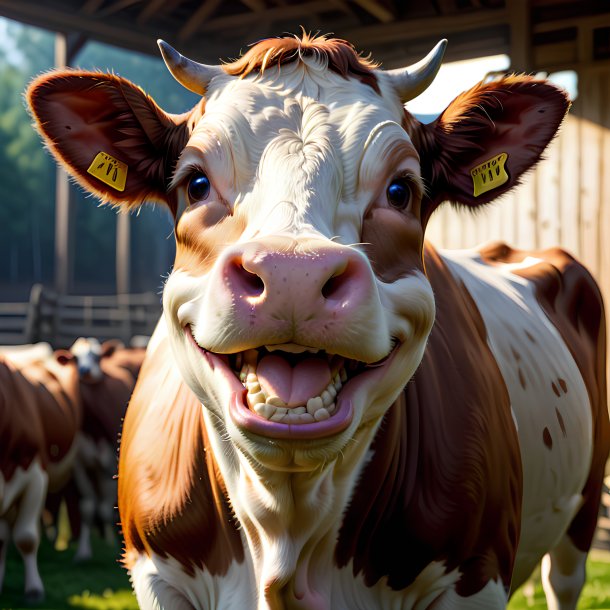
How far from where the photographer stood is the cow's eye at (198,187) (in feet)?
7.01

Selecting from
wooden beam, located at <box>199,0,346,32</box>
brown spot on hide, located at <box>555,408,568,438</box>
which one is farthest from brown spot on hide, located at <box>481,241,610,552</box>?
wooden beam, located at <box>199,0,346,32</box>

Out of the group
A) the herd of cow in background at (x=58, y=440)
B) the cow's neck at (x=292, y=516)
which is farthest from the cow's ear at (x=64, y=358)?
the cow's neck at (x=292, y=516)

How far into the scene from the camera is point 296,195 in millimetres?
1898

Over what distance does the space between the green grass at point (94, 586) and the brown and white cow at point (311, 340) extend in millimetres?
3526

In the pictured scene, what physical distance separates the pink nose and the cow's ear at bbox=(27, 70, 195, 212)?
709 mm

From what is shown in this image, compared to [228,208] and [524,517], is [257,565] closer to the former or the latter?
[228,208]

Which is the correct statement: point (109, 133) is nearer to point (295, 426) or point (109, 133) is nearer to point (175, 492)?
point (175, 492)

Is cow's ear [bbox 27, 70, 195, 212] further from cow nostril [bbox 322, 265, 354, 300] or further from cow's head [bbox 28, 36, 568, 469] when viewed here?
cow nostril [bbox 322, 265, 354, 300]

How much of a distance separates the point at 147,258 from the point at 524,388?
3910cm

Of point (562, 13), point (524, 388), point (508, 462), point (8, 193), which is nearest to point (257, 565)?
point (508, 462)

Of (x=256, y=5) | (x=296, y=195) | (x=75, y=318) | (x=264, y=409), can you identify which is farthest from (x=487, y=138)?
(x=75, y=318)

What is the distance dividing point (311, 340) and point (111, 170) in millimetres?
1006

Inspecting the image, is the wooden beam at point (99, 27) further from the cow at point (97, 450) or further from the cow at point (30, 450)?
the cow at point (97, 450)

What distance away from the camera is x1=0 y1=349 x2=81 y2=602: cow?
21.8 ft
